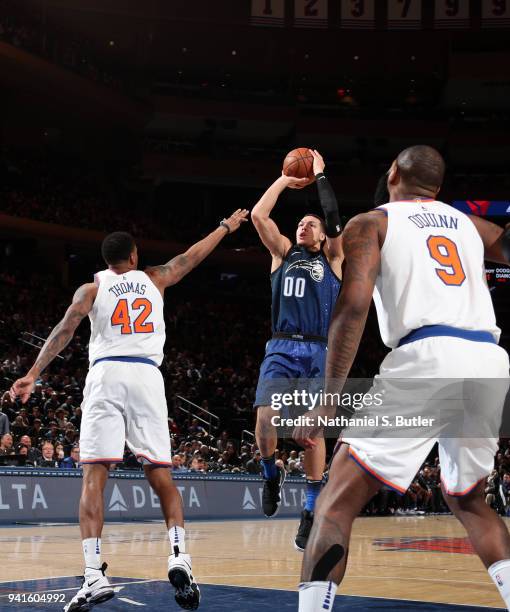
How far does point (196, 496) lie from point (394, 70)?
2467cm

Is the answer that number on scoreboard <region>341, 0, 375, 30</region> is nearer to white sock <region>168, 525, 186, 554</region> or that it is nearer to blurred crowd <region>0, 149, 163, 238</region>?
blurred crowd <region>0, 149, 163, 238</region>

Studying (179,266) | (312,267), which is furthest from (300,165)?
(179,266)

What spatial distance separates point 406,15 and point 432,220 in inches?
1321

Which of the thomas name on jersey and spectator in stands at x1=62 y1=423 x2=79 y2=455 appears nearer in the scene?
the thomas name on jersey

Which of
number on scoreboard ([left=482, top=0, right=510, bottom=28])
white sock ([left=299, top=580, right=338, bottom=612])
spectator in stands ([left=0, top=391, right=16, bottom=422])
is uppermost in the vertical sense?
number on scoreboard ([left=482, top=0, right=510, bottom=28])

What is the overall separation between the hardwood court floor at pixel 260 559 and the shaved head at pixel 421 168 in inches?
135

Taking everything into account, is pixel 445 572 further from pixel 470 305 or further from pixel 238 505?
pixel 238 505

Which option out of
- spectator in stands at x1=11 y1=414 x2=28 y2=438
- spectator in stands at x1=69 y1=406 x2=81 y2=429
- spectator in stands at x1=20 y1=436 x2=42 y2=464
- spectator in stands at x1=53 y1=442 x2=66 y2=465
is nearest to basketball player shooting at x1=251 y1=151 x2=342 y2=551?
spectator in stands at x1=20 y1=436 x2=42 y2=464

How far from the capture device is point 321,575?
10.8 feet

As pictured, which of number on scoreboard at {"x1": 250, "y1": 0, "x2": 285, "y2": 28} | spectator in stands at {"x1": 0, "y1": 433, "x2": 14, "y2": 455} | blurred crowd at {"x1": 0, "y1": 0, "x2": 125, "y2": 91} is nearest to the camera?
spectator in stands at {"x1": 0, "y1": 433, "x2": 14, "y2": 455}

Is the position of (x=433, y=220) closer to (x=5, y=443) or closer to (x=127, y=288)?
(x=127, y=288)

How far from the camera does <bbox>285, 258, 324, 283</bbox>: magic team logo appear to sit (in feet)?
24.1

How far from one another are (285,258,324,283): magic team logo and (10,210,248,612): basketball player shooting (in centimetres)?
152

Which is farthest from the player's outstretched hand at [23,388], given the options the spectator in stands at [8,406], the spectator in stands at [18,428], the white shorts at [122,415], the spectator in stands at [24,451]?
the spectator in stands at [8,406]
